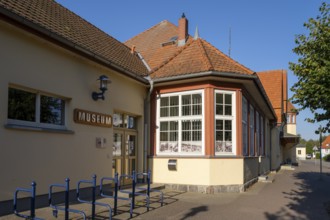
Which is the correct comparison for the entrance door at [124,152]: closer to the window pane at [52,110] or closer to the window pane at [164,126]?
the window pane at [164,126]

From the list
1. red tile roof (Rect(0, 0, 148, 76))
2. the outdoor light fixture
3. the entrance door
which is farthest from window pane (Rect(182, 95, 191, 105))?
the outdoor light fixture

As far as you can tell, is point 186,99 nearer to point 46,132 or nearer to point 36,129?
point 46,132

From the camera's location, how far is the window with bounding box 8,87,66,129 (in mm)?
7363

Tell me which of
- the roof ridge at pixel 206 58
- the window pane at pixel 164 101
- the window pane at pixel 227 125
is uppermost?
the roof ridge at pixel 206 58

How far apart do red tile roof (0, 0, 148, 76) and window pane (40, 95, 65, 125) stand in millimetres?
1562

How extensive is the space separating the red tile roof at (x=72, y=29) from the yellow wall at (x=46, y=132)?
436 millimetres

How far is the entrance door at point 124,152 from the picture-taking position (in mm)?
11358

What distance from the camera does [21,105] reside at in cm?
757

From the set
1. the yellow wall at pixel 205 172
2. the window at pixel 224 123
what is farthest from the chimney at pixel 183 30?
the yellow wall at pixel 205 172

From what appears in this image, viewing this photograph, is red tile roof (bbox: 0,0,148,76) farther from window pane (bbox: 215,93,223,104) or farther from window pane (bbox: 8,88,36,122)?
window pane (bbox: 215,93,223,104)

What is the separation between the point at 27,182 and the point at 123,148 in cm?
468

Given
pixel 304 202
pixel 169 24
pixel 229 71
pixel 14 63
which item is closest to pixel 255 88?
pixel 229 71

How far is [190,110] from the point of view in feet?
39.6

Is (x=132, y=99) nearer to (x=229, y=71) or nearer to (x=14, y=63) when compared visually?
(x=229, y=71)
